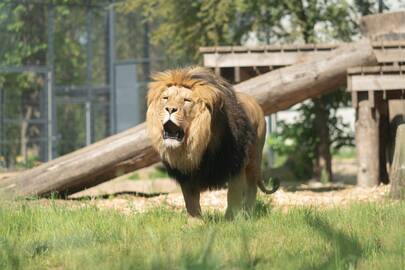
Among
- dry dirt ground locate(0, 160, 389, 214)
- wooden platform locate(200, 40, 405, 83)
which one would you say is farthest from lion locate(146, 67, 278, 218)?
wooden platform locate(200, 40, 405, 83)

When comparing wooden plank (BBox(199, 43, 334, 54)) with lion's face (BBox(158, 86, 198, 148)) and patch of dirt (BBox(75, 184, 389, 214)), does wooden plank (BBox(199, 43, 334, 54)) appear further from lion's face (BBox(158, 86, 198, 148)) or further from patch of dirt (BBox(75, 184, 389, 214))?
lion's face (BBox(158, 86, 198, 148))

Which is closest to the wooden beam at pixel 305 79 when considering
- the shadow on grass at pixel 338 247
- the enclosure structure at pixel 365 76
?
the enclosure structure at pixel 365 76

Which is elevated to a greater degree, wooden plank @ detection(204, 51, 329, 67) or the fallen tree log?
wooden plank @ detection(204, 51, 329, 67)

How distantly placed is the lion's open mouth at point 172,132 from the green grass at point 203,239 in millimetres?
663

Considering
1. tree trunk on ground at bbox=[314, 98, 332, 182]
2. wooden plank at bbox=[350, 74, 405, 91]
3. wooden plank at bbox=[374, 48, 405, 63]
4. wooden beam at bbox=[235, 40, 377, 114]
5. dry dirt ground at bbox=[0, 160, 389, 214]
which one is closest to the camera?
dry dirt ground at bbox=[0, 160, 389, 214]

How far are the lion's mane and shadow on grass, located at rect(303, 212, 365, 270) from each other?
853 millimetres

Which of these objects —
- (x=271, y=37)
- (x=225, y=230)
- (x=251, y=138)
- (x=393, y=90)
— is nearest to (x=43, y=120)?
(x=271, y=37)

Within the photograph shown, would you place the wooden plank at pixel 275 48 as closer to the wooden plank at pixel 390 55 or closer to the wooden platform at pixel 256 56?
the wooden platform at pixel 256 56

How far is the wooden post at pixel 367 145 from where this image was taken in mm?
9875

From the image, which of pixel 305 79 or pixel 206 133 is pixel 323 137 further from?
pixel 206 133

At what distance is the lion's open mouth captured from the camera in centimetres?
581

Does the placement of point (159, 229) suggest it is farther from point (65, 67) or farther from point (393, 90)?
point (65, 67)

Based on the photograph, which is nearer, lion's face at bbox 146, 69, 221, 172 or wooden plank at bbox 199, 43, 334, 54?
lion's face at bbox 146, 69, 221, 172

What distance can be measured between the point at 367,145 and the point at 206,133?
4.49m
